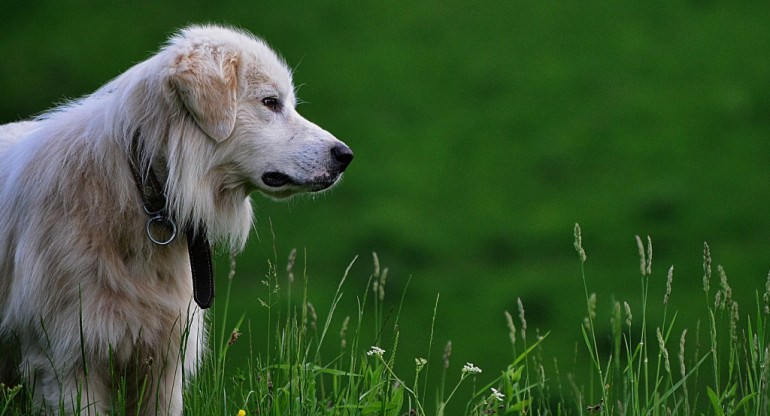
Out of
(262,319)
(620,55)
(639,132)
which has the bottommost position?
(262,319)

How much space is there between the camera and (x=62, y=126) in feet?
12.2

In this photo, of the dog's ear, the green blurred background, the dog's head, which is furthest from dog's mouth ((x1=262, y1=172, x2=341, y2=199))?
the green blurred background

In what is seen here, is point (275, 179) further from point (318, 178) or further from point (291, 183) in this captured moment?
point (318, 178)

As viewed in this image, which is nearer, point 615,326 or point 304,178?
point 615,326

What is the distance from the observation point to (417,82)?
1127cm

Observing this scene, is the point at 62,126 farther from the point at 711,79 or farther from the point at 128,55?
the point at 711,79

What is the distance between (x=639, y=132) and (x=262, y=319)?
4.90 m

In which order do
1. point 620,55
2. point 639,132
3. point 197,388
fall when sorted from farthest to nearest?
point 620,55 < point 639,132 < point 197,388

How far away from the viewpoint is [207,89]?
353 cm

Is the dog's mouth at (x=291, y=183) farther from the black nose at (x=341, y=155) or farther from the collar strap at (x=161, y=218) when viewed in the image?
the collar strap at (x=161, y=218)

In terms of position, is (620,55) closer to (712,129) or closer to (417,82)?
(712,129)

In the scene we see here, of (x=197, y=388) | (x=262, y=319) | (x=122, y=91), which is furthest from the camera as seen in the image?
(x=262, y=319)

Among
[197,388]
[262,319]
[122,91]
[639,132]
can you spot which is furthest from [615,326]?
[639,132]

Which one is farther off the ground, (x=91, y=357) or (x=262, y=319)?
(x=91, y=357)
